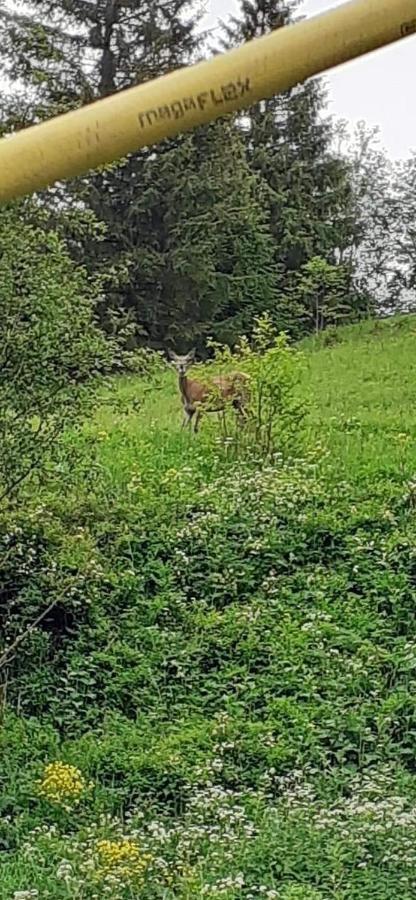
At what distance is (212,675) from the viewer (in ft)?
19.2

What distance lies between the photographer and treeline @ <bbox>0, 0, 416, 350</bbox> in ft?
51.6

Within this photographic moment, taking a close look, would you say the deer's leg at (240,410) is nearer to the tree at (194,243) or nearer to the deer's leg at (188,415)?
the deer's leg at (188,415)

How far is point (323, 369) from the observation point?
13.5 meters

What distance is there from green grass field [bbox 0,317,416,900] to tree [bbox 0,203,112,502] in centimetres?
26

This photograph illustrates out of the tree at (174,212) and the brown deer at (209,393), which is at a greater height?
the tree at (174,212)

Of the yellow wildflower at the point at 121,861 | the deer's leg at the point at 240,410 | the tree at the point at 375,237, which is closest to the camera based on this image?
the yellow wildflower at the point at 121,861

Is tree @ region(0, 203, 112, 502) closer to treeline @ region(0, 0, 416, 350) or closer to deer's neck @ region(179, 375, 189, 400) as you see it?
deer's neck @ region(179, 375, 189, 400)

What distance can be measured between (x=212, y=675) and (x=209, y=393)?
11.3 ft

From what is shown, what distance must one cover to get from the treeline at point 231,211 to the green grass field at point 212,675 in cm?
594

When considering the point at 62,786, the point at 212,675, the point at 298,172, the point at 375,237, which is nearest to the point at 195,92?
the point at 62,786

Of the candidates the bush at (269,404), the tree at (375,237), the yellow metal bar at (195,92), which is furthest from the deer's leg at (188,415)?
the tree at (375,237)

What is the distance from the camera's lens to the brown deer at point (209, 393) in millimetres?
8523

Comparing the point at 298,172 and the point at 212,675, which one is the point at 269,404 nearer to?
the point at 212,675

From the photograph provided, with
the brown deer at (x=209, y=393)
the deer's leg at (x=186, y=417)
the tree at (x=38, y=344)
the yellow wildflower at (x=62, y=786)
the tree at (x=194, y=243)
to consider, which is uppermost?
the tree at (x=194, y=243)
